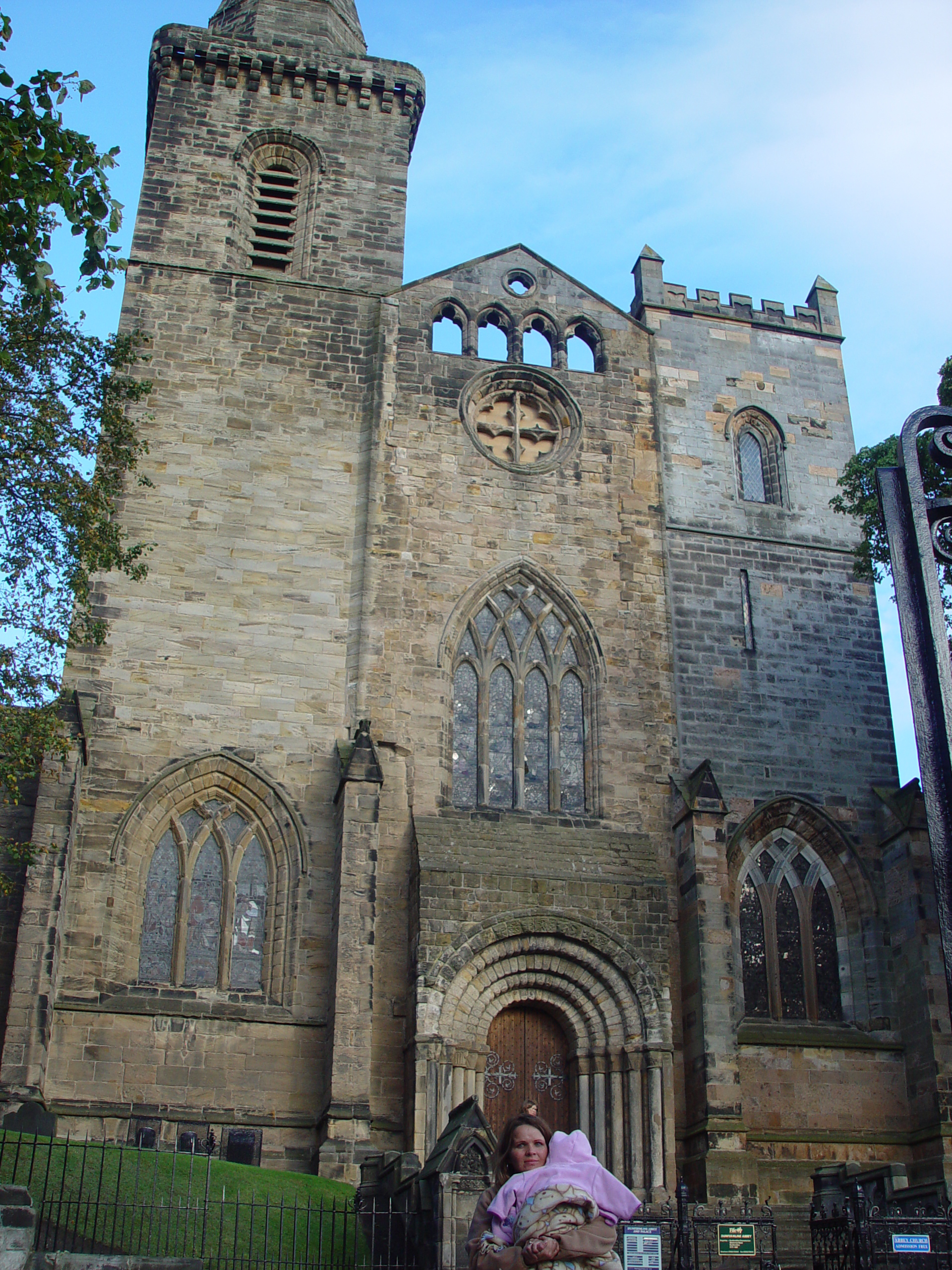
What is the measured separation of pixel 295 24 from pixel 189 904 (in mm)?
18712

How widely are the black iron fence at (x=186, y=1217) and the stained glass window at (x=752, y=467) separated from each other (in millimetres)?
13802

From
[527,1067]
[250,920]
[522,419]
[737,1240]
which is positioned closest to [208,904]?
[250,920]

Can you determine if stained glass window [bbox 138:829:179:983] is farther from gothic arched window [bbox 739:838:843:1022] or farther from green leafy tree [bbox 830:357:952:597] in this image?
green leafy tree [bbox 830:357:952:597]

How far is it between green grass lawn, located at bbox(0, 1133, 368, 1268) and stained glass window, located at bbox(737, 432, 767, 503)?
13.8m

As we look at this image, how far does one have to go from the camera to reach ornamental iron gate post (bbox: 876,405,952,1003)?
4.14m

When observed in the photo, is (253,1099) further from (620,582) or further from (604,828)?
(620,582)

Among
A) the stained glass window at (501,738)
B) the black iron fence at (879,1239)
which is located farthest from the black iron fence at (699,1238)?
the stained glass window at (501,738)

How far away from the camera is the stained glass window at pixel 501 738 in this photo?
62.7 feet

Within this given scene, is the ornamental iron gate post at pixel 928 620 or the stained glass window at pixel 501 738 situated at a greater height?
the stained glass window at pixel 501 738

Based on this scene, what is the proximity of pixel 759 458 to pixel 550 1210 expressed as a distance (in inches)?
→ 761

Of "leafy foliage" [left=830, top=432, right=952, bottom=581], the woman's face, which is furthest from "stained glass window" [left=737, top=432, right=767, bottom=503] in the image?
the woman's face

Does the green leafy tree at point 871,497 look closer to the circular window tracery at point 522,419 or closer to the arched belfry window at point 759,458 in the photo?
the arched belfry window at point 759,458

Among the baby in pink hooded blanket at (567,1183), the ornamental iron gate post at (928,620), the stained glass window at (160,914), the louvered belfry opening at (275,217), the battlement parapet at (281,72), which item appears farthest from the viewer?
the battlement parapet at (281,72)

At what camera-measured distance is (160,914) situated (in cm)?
1738
